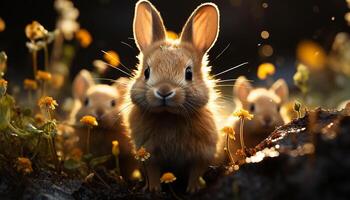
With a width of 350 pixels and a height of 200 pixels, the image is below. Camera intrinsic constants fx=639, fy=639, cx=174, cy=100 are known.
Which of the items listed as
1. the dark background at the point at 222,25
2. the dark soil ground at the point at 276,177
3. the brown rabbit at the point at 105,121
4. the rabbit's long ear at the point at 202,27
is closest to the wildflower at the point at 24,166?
the dark soil ground at the point at 276,177

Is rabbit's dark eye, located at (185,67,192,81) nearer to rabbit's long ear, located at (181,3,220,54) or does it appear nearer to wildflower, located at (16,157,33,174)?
rabbit's long ear, located at (181,3,220,54)

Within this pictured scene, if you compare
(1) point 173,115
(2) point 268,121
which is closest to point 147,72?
Answer: (1) point 173,115

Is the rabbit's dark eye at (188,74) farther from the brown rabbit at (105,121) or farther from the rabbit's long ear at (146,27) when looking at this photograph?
the brown rabbit at (105,121)

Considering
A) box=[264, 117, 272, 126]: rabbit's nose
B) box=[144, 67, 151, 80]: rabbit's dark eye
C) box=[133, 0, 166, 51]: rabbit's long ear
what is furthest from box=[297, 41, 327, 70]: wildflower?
box=[144, 67, 151, 80]: rabbit's dark eye

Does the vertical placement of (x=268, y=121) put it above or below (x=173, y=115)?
above

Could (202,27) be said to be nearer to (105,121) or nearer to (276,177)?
(105,121)
